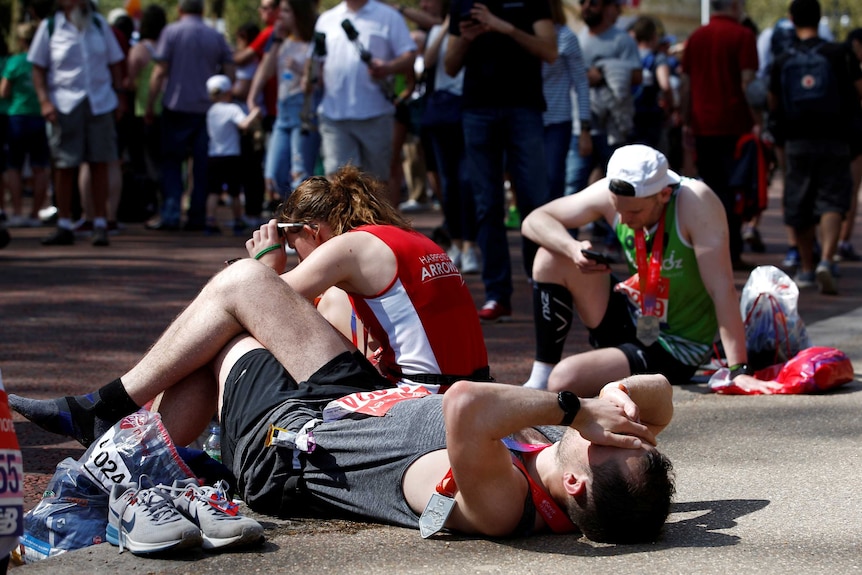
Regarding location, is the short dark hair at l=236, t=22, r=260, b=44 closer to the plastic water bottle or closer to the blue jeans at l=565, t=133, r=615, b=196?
the blue jeans at l=565, t=133, r=615, b=196

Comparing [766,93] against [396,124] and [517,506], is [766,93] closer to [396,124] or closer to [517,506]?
[396,124]

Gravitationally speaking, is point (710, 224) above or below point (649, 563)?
above

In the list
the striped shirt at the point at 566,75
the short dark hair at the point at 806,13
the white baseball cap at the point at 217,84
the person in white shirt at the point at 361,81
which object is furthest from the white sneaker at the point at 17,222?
the short dark hair at the point at 806,13

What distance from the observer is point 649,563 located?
3.46 meters

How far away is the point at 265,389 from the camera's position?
4.15 m

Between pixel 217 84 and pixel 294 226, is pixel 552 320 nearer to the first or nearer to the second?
pixel 294 226

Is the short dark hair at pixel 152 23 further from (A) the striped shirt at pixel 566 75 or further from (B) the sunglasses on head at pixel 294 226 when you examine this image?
(B) the sunglasses on head at pixel 294 226

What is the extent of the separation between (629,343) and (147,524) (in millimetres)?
3072

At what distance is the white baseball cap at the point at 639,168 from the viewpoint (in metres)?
5.59

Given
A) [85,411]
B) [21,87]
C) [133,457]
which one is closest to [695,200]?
[85,411]

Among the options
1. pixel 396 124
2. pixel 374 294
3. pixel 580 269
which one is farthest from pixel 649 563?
pixel 396 124

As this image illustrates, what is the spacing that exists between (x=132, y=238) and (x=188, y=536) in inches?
377

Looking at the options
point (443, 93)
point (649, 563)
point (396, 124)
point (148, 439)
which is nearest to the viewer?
point (649, 563)

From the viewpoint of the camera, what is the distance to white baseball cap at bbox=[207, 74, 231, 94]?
12.8m
